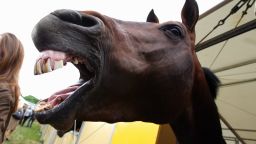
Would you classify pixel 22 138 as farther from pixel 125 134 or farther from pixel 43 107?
pixel 43 107

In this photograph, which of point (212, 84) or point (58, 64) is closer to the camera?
point (58, 64)

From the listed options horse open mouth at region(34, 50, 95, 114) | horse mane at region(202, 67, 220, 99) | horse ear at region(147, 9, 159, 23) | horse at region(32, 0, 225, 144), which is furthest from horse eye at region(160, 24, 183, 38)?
horse ear at region(147, 9, 159, 23)

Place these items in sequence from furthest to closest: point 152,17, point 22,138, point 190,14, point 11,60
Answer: point 22,138
point 152,17
point 11,60
point 190,14

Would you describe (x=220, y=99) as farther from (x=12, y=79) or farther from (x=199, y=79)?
(x=12, y=79)

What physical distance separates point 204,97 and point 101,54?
1.01m

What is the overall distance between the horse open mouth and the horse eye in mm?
761

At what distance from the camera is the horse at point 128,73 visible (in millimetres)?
1250

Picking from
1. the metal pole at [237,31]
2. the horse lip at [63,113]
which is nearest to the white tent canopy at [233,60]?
the metal pole at [237,31]

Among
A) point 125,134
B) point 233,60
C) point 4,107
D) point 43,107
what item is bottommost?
point 125,134

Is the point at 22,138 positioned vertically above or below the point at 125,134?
below

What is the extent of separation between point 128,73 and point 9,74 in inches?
45.1

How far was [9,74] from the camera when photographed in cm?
234

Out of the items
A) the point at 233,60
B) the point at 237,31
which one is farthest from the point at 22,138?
the point at 237,31

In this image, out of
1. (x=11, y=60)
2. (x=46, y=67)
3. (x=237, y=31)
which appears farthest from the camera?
(x=237, y=31)
